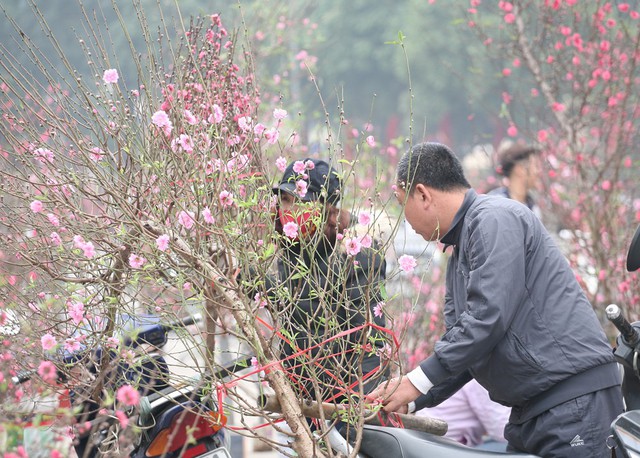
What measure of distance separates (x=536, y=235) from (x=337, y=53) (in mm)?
47305

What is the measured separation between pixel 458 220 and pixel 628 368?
777 mm

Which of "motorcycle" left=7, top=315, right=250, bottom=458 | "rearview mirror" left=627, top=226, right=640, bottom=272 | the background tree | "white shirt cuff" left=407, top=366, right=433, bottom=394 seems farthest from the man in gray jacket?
"motorcycle" left=7, top=315, right=250, bottom=458

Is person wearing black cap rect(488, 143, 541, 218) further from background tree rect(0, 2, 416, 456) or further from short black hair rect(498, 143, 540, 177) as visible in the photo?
background tree rect(0, 2, 416, 456)

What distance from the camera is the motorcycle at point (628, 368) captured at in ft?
8.73

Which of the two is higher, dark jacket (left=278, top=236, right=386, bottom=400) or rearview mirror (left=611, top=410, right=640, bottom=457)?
dark jacket (left=278, top=236, right=386, bottom=400)

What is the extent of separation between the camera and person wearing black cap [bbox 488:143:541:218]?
20.2ft

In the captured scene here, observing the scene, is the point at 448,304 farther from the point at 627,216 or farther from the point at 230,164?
the point at 627,216

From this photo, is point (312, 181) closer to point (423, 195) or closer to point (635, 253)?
point (423, 195)

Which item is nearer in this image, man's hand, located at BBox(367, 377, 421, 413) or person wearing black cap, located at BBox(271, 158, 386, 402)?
person wearing black cap, located at BBox(271, 158, 386, 402)

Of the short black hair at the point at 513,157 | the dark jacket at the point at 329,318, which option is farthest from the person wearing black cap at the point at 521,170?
the dark jacket at the point at 329,318

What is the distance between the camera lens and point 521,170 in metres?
6.22

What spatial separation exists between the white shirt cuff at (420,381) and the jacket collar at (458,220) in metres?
0.57

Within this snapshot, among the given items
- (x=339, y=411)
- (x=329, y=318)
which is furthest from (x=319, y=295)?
Result: (x=339, y=411)

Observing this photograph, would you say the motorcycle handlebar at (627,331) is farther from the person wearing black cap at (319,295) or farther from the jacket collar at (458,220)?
the person wearing black cap at (319,295)
